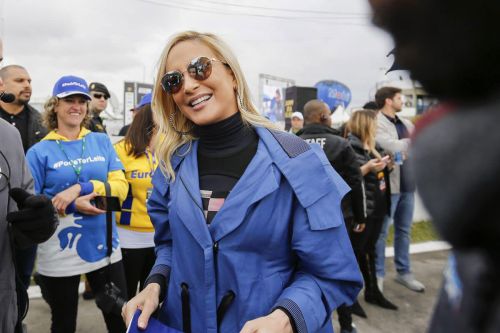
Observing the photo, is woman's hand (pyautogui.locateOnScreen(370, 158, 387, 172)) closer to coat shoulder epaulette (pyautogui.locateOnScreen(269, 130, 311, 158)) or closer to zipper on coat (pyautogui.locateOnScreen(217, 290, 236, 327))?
coat shoulder epaulette (pyautogui.locateOnScreen(269, 130, 311, 158))

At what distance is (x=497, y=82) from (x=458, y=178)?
0.30 feet

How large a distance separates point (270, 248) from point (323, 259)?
7.4 inches

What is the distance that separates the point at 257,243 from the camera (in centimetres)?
132

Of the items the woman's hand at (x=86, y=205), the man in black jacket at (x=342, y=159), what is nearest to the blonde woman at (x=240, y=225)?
the woman's hand at (x=86, y=205)

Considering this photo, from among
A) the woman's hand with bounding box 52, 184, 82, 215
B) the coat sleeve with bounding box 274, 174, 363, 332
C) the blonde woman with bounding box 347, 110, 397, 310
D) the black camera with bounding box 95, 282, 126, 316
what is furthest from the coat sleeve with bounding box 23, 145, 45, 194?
the blonde woman with bounding box 347, 110, 397, 310

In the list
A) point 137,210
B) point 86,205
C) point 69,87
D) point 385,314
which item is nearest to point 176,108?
point 86,205

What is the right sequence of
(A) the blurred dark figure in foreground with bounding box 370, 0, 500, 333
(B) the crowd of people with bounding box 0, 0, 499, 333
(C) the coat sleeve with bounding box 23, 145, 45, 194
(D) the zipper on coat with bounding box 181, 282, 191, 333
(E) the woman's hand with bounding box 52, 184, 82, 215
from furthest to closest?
1. (C) the coat sleeve with bounding box 23, 145, 45, 194
2. (E) the woman's hand with bounding box 52, 184, 82, 215
3. (D) the zipper on coat with bounding box 181, 282, 191, 333
4. (B) the crowd of people with bounding box 0, 0, 499, 333
5. (A) the blurred dark figure in foreground with bounding box 370, 0, 500, 333

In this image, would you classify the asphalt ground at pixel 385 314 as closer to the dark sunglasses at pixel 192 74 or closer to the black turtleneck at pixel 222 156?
the black turtleneck at pixel 222 156

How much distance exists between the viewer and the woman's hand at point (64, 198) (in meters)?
2.52

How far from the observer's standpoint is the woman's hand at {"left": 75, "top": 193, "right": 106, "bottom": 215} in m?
2.59

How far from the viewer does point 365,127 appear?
402 centimetres

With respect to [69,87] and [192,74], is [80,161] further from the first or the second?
[192,74]

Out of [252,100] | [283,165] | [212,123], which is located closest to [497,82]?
[283,165]

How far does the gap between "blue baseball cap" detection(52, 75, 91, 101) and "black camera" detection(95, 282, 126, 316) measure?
146 cm
